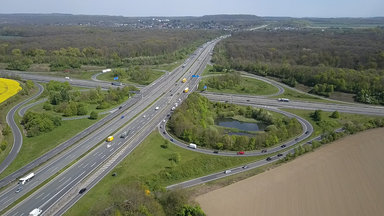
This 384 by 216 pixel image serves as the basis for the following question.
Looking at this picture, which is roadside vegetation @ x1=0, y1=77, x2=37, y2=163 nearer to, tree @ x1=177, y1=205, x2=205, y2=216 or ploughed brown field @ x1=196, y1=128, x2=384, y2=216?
tree @ x1=177, y1=205, x2=205, y2=216

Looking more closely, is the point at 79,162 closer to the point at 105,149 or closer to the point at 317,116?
the point at 105,149

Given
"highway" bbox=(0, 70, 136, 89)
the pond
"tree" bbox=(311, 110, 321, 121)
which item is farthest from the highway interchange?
"highway" bbox=(0, 70, 136, 89)

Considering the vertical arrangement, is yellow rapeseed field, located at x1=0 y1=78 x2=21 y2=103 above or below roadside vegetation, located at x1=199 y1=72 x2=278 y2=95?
below

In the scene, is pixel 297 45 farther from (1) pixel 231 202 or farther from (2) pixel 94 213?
(2) pixel 94 213

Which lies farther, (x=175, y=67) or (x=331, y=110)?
(x=175, y=67)

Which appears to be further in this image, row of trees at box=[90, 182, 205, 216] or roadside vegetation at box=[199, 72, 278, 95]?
roadside vegetation at box=[199, 72, 278, 95]

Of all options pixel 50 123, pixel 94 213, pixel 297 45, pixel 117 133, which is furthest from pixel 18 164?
pixel 297 45
